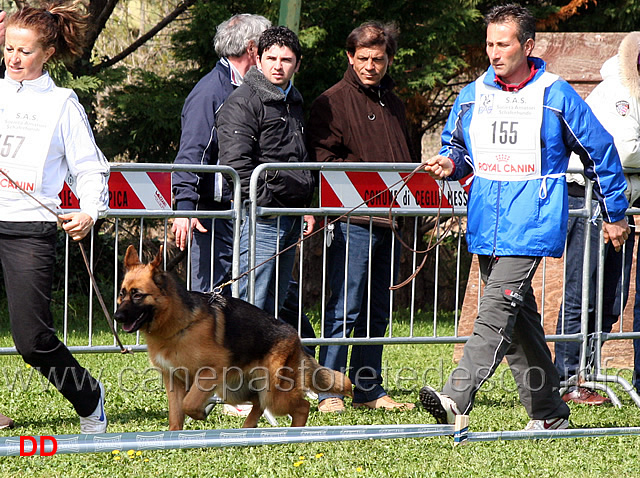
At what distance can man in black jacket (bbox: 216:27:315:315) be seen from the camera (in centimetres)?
541

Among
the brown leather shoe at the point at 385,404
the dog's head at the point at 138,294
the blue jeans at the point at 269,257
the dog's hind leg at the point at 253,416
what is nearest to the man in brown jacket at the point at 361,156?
Answer: the brown leather shoe at the point at 385,404

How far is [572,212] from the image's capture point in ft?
20.0

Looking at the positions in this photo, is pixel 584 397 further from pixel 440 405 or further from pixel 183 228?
pixel 183 228

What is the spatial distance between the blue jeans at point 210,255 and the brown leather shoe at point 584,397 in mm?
2516

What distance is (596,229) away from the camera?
20.4ft

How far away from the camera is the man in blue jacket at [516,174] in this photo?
4477 mm

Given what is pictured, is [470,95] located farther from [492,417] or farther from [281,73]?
[492,417]

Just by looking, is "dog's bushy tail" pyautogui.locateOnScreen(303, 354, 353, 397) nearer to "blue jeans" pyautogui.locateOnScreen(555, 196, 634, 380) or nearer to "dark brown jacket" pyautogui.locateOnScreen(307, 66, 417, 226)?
"dark brown jacket" pyautogui.locateOnScreen(307, 66, 417, 226)

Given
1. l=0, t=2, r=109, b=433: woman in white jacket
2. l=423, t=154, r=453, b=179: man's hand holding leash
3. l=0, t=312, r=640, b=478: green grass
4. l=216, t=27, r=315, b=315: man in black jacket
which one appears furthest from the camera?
l=216, t=27, r=315, b=315: man in black jacket

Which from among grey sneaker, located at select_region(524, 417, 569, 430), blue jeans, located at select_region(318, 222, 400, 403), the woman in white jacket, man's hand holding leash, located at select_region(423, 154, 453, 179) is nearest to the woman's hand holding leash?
the woman in white jacket

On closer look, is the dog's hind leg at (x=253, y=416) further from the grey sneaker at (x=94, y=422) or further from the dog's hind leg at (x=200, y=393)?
the grey sneaker at (x=94, y=422)

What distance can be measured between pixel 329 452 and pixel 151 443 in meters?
0.94

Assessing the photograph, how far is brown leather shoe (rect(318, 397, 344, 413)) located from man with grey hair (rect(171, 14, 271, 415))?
0.48 m

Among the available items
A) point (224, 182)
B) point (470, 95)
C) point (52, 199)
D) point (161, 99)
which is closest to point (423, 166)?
point (470, 95)
